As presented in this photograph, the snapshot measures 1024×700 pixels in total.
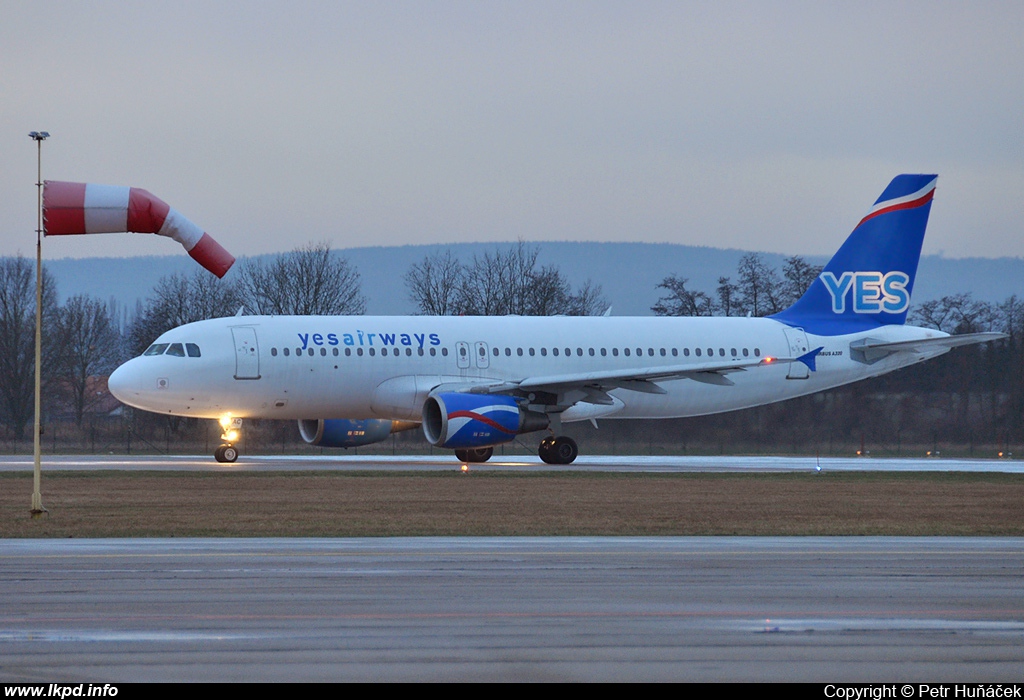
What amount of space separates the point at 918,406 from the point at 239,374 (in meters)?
26.3

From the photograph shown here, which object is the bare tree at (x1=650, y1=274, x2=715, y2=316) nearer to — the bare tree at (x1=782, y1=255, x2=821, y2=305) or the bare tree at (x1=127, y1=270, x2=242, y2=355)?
the bare tree at (x1=782, y1=255, x2=821, y2=305)

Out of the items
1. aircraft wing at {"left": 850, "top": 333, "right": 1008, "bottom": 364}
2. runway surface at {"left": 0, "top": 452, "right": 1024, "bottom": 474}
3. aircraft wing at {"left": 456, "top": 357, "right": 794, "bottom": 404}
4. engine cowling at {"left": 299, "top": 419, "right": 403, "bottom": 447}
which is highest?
aircraft wing at {"left": 850, "top": 333, "right": 1008, "bottom": 364}

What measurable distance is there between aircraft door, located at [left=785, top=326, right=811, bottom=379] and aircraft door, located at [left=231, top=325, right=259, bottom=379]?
1462cm

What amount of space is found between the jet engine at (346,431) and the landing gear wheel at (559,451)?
3.81 metres

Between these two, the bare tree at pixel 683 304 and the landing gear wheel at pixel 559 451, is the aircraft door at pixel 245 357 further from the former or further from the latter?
the bare tree at pixel 683 304

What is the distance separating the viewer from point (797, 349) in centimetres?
3847

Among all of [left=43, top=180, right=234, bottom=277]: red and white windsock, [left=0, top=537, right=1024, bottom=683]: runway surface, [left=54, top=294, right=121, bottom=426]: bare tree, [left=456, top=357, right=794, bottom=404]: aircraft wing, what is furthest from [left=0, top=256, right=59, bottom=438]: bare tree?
[left=0, top=537, right=1024, bottom=683]: runway surface

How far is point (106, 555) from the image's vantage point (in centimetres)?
1373

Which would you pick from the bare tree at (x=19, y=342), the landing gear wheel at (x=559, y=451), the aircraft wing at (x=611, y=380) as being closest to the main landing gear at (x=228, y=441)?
the aircraft wing at (x=611, y=380)

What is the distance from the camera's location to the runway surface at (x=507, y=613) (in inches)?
304

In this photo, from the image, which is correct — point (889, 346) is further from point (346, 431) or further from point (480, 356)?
point (346, 431)

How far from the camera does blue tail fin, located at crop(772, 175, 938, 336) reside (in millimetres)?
39969

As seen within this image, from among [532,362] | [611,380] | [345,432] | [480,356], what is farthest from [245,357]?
[611,380]

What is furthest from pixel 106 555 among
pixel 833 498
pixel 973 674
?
pixel 833 498
